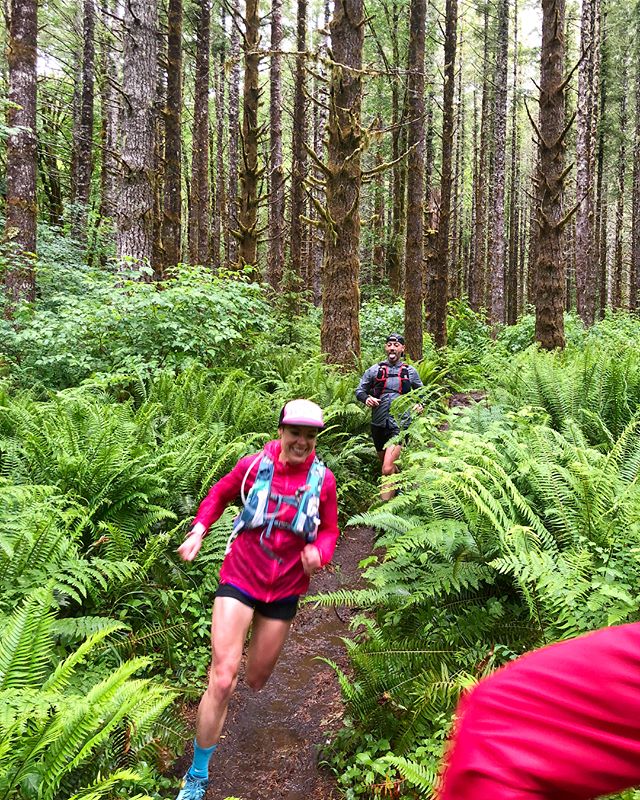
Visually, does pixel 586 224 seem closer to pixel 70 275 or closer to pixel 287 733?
pixel 70 275

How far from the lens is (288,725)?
4.05 meters

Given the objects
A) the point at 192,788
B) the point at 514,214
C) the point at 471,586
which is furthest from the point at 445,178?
the point at 514,214

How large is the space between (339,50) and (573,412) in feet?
23.5

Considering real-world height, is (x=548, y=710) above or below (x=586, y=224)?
below

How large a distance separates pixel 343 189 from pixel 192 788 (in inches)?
353

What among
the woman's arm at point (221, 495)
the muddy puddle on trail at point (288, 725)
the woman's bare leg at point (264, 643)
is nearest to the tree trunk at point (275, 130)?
the muddy puddle on trail at point (288, 725)

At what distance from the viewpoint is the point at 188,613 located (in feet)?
15.9

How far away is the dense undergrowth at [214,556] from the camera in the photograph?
299cm

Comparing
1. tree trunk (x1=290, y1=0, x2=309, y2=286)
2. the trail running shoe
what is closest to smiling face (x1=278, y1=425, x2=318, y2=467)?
the trail running shoe

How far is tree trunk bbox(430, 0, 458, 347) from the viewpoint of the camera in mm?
15336

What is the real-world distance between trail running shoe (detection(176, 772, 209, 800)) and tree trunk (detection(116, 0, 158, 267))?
29.2 feet

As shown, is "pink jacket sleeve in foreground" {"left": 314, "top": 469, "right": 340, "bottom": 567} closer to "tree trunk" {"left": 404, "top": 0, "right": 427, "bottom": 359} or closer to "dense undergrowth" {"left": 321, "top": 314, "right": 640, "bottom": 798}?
"dense undergrowth" {"left": 321, "top": 314, "right": 640, "bottom": 798}

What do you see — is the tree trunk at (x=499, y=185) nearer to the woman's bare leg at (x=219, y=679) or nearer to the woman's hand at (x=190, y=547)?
the woman's hand at (x=190, y=547)

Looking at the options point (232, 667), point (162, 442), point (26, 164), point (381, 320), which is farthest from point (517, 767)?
point (381, 320)
